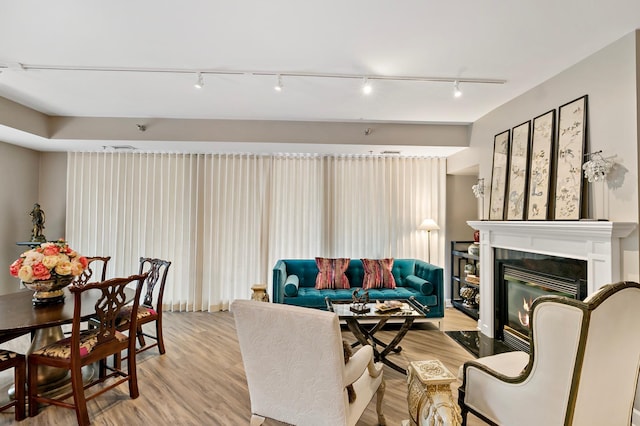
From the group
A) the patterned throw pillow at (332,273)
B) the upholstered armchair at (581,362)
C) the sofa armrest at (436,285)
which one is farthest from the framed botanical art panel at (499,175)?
the upholstered armchair at (581,362)

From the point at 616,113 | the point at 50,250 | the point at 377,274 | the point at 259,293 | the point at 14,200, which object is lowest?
the point at 259,293

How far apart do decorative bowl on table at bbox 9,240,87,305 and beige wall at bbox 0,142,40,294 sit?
2768mm

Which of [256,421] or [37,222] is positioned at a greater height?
[37,222]

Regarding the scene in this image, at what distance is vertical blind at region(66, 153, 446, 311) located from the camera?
15.4 ft

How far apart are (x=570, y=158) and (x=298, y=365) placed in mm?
2923

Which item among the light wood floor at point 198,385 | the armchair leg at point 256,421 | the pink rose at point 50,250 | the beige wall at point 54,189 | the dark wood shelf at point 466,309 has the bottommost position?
the light wood floor at point 198,385

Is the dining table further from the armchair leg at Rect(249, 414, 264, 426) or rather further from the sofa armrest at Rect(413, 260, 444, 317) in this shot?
the sofa armrest at Rect(413, 260, 444, 317)

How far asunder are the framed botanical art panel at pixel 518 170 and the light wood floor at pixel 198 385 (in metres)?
1.71

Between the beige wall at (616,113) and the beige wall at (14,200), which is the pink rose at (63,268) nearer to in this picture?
the beige wall at (14,200)

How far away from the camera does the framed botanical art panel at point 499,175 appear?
138 inches

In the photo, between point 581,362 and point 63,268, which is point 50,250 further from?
point 581,362

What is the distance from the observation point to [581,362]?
128 cm

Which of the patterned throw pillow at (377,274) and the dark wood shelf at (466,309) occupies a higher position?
the patterned throw pillow at (377,274)

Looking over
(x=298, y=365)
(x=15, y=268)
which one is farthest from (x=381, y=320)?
(x=15, y=268)
